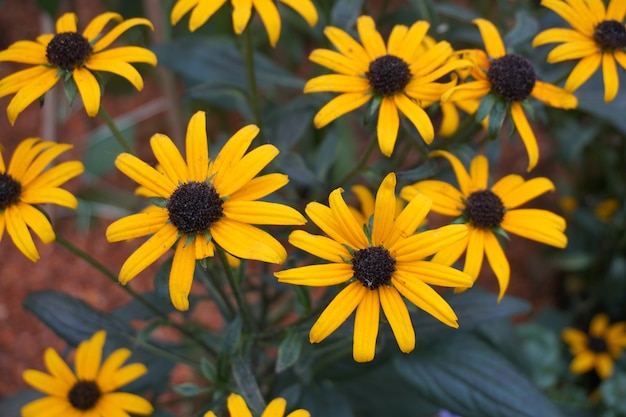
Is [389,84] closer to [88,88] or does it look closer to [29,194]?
[88,88]

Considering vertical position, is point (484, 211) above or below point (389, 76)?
below

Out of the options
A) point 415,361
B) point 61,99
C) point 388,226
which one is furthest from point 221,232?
point 61,99

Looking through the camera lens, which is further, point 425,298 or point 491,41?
point 491,41

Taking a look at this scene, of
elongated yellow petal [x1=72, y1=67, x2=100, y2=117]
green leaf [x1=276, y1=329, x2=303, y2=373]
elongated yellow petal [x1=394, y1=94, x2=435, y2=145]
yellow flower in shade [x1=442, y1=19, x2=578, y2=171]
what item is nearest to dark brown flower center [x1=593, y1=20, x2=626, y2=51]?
yellow flower in shade [x1=442, y1=19, x2=578, y2=171]

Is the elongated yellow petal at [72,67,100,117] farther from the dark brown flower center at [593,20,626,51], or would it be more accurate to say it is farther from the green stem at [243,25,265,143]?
the dark brown flower center at [593,20,626,51]

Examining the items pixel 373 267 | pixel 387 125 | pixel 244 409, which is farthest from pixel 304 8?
pixel 244 409

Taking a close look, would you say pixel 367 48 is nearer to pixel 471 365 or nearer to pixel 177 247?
pixel 177 247
